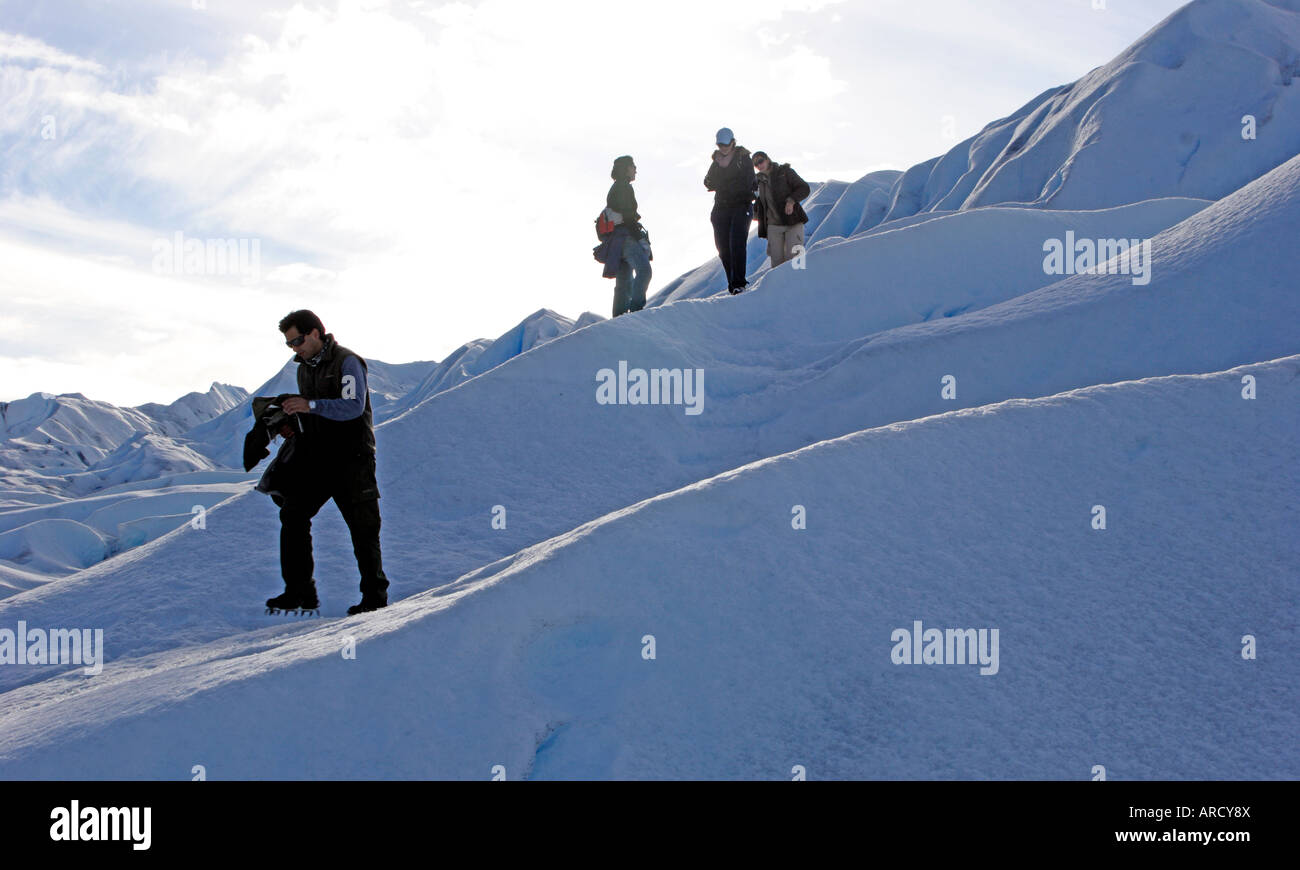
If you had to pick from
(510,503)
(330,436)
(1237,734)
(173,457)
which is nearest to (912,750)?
(1237,734)

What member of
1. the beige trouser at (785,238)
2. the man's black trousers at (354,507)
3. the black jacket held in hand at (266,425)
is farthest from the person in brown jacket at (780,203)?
the black jacket held in hand at (266,425)

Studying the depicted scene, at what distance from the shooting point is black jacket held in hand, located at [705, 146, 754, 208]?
1102cm

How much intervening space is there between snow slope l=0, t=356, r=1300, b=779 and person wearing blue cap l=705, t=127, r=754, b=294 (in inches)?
277

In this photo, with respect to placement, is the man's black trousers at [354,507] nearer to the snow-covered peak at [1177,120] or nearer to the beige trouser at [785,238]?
the beige trouser at [785,238]

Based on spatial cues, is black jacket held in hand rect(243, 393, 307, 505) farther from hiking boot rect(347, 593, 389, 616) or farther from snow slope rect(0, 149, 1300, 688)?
snow slope rect(0, 149, 1300, 688)

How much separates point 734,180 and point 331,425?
7309 mm

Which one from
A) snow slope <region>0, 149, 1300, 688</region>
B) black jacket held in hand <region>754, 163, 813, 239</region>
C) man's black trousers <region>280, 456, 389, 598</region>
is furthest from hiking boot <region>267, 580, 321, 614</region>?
black jacket held in hand <region>754, 163, 813, 239</region>

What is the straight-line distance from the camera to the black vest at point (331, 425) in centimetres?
514

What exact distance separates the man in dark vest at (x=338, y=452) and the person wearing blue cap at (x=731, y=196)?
6897 mm

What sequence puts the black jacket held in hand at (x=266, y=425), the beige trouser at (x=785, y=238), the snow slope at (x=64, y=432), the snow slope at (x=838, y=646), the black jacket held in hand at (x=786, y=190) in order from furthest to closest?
the snow slope at (x=64, y=432), the beige trouser at (x=785, y=238), the black jacket held in hand at (x=786, y=190), the black jacket held in hand at (x=266, y=425), the snow slope at (x=838, y=646)

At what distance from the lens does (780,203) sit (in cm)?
1215

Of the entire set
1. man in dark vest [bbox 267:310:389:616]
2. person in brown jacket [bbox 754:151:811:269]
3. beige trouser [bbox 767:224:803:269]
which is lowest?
man in dark vest [bbox 267:310:389:616]

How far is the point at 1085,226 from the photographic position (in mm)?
11750

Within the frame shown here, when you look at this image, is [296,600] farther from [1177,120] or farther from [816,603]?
[1177,120]
